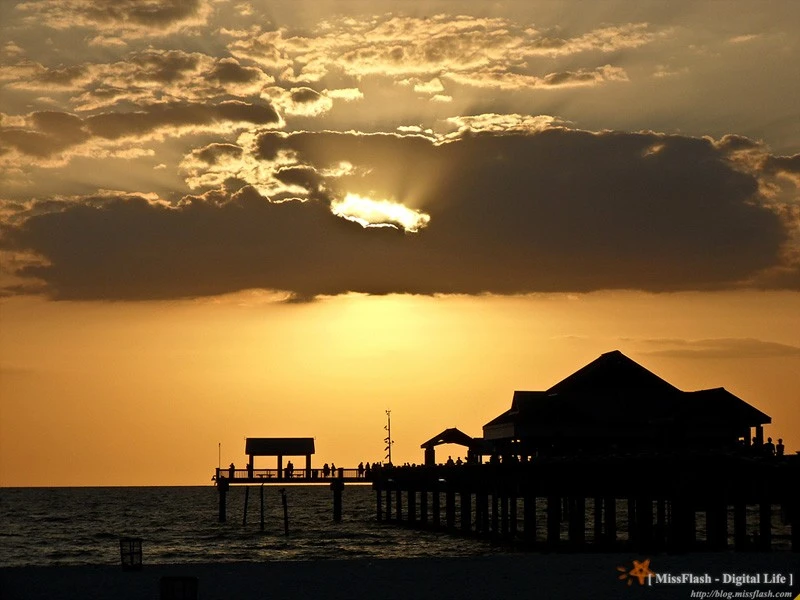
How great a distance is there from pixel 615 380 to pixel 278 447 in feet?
247

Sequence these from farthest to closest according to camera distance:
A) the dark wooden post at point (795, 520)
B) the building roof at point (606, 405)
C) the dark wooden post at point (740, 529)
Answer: the building roof at point (606, 405) < the dark wooden post at point (740, 529) < the dark wooden post at point (795, 520)

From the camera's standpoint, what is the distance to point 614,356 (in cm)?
6869

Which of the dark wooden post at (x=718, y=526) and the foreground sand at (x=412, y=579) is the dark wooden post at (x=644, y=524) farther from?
the foreground sand at (x=412, y=579)

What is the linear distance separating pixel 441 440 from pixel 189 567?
211 feet

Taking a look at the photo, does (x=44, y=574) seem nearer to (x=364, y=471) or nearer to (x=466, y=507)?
(x=466, y=507)

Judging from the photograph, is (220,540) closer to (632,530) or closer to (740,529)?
(632,530)

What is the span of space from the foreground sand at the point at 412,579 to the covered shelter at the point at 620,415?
25499mm

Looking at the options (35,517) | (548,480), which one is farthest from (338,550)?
(35,517)

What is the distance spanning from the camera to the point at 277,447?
138m

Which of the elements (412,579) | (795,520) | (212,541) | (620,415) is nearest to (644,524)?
(795,520)

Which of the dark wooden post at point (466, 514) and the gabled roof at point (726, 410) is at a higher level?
the gabled roof at point (726, 410)

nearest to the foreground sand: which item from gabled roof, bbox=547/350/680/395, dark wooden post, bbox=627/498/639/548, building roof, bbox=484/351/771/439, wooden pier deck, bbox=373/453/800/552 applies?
wooden pier deck, bbox=373/453/800/552

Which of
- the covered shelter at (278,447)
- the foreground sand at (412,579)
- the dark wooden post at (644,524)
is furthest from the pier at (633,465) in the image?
the covered shelter at (278,447)

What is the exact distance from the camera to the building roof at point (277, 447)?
137750 mm
